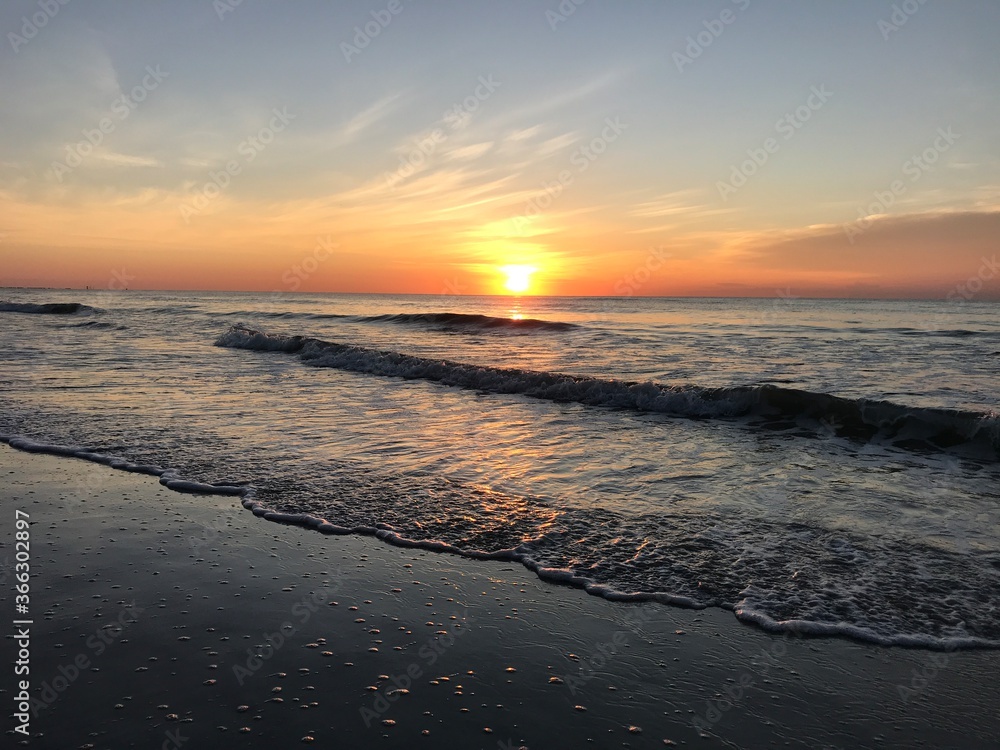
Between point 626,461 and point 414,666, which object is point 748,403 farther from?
point 414,666

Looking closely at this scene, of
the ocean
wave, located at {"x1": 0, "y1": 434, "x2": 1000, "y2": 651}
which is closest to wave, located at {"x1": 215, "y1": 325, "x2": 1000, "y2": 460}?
the ocean

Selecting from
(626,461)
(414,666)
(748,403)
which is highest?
(748,403)

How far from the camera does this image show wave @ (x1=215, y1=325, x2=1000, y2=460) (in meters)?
11.7

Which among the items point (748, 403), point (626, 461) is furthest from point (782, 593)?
point (748, 403)

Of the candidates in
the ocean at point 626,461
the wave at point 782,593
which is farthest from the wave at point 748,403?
the wave at point 782,593

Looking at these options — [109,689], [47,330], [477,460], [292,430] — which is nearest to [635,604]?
[109,689]

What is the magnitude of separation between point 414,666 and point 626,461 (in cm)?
607

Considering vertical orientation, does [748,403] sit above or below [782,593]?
above

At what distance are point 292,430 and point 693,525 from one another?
23.0ft

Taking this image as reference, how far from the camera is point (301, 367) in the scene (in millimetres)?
21594

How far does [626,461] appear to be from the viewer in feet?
31.2

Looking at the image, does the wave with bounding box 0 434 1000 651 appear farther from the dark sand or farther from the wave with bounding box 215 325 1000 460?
the wave with bounding box 215 325 1000 460

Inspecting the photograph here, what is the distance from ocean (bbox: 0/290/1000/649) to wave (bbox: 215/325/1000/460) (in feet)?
0.18

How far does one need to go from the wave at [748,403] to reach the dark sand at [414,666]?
28.6ft
